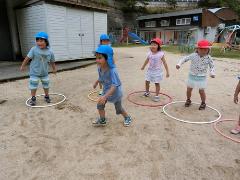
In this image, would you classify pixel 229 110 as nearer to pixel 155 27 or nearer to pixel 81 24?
pixel 81 24

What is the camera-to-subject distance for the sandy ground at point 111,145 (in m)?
3.21

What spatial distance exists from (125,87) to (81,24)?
5.76 m

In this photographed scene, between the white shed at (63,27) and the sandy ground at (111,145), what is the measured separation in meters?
5.36

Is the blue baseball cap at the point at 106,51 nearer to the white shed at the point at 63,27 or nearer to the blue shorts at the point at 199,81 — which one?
the blue shorts at the point at 199,81

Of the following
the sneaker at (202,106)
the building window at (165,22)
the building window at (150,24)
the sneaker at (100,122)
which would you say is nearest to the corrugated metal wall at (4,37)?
the sneaker at (100,122)

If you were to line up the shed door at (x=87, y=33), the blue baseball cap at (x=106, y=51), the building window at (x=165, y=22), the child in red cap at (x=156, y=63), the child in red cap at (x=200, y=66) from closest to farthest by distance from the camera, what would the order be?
the blue baseball cap at (x=106, y=51) → the child in red cap at (x=200, y=66) → the child in red cap at (x=156, y=63) → the shed door at (x=87, y=33) → the building window at (x=165, y=22)

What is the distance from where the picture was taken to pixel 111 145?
3.92 metres

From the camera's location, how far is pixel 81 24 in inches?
474

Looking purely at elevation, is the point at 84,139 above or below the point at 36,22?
below

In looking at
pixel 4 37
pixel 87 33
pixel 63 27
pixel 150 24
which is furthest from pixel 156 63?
pixel 150 24

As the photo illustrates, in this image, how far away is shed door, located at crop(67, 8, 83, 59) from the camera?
1146 cm

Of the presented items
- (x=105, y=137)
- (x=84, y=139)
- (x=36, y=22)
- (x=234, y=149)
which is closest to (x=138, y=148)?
(x=105, y=137)

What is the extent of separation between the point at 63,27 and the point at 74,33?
0.78 metres

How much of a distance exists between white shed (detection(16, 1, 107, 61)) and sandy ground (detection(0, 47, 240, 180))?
5358 mm
